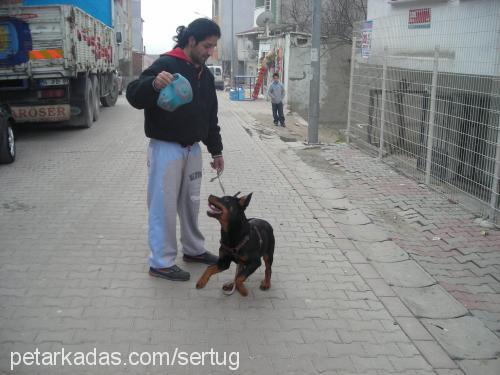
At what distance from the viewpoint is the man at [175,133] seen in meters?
4.11

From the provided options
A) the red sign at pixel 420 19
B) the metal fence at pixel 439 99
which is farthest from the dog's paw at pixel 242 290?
the red sign at pixel 420 19

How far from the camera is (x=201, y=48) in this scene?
13.7 feet

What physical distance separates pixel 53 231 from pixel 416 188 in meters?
4.87

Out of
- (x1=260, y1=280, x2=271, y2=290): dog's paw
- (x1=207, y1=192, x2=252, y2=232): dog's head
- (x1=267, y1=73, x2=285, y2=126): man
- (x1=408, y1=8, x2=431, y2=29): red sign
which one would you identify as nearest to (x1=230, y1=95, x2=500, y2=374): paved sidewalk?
(x1=260, y1=280, x2=271, y2=290): dog's paw

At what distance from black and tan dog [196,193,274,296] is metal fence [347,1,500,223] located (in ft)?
10.8

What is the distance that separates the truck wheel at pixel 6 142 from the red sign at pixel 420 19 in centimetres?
716

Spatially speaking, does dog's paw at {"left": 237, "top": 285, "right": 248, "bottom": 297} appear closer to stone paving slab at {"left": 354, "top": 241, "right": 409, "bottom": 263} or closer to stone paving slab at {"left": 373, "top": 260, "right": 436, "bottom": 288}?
stone paving slab at {"left": 373, "top": 260, "right": 436, "bottom": 288}

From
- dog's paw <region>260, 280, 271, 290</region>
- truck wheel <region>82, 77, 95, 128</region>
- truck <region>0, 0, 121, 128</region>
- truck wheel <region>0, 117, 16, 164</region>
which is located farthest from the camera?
truck wheel <region>82, 77, 95, 128</region>

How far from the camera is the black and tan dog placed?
3906 mm

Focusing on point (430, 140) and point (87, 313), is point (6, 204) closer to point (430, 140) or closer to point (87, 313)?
point (87, 313)

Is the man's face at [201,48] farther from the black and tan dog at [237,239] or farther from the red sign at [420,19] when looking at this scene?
the red sign at [420,19]

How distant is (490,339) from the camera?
148 inches

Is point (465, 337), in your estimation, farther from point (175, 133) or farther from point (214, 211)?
point (175, 133)

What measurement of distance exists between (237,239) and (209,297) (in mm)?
569
